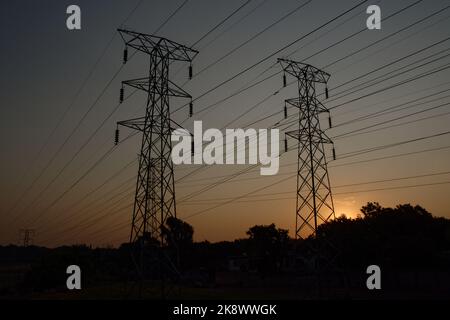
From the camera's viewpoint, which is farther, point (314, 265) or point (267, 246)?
point (267, 246)

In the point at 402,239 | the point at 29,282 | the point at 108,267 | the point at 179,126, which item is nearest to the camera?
the point at 179,126

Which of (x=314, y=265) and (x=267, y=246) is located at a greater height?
(x=267, y=246)

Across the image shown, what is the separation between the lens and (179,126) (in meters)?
32.5

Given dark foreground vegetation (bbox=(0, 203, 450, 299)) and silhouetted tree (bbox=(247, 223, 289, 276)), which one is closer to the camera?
dark foreground vegetation (bbox=(0, 203, 450, 299))

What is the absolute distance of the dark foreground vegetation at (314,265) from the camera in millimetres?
50625

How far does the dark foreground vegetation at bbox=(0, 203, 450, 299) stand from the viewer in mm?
50625

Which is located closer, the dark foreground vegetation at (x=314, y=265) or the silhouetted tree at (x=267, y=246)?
the dark foreground vegetation at (x=314, y=265)

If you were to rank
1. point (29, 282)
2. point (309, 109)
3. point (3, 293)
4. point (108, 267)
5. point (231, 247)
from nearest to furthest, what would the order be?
point (309, 109)
point (3, 293)
point (29, 282)
point (108, 267)
point (231, 247)

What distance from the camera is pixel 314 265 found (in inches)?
3004
